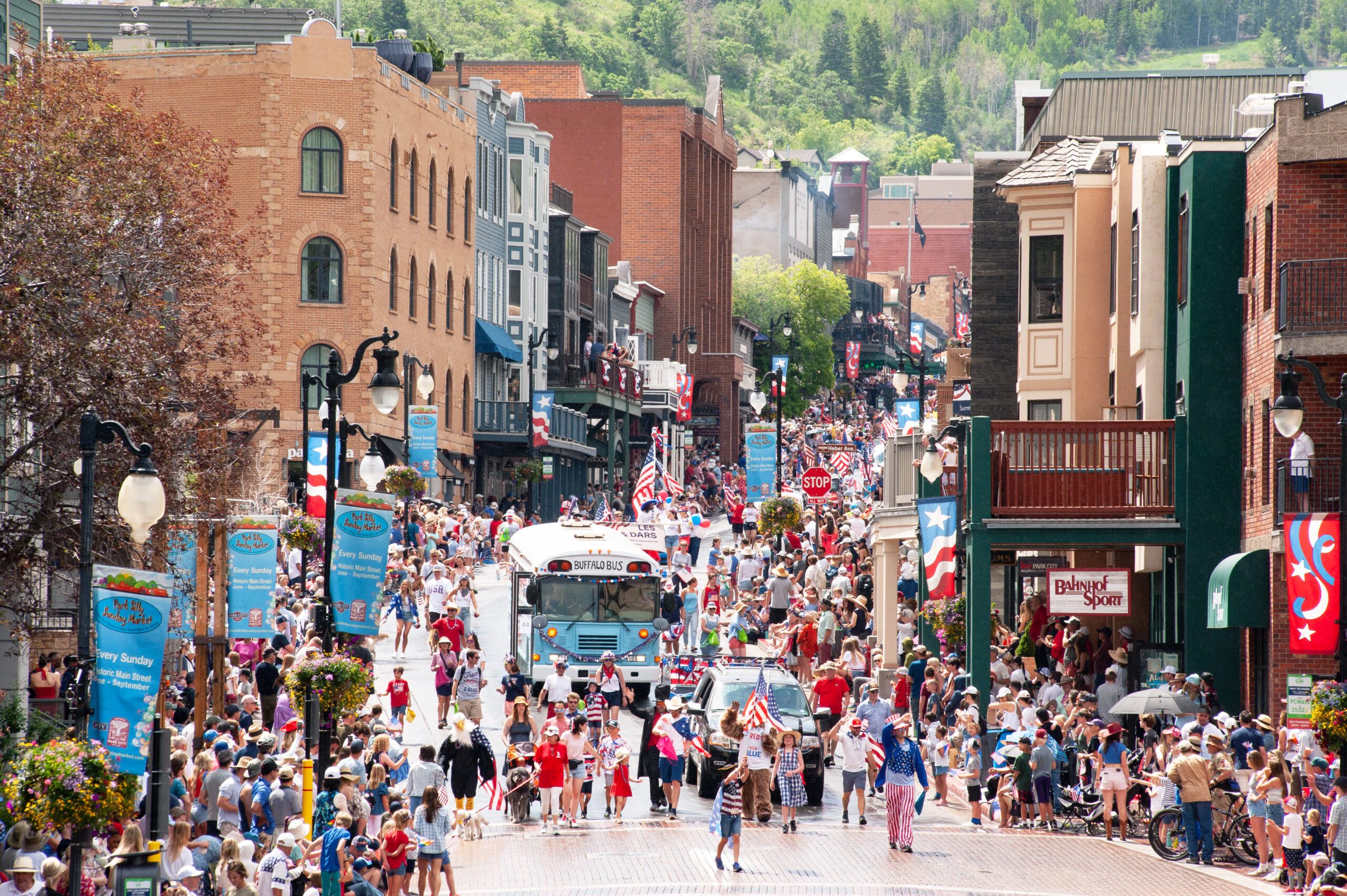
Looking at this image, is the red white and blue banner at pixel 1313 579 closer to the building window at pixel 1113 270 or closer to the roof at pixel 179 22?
the building window at pixel 1113 270

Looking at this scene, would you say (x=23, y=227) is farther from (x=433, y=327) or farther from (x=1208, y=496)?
(x=433, y=327)

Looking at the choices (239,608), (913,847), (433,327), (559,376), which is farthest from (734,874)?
(559,376)

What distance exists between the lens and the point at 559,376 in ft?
265

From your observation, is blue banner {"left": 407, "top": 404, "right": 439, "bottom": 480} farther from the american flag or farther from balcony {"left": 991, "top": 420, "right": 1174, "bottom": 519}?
the american flag

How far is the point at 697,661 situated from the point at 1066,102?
1636 cm

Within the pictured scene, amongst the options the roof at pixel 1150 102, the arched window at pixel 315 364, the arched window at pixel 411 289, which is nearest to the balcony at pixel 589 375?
the arched window at pixel 411 289

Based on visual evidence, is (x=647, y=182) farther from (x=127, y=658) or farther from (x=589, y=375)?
(x=127, y=658)

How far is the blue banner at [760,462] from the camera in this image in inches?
2029

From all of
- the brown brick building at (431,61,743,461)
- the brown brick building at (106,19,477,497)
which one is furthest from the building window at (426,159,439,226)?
the brown brick building at (431,61,743,461)

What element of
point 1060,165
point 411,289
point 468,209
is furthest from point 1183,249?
point 468,209

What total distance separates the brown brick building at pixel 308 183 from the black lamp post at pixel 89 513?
144ft

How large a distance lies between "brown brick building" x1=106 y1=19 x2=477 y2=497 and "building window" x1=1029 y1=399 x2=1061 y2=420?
1097 inches

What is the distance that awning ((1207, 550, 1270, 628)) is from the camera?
2872cm

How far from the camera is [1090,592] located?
100 feet
